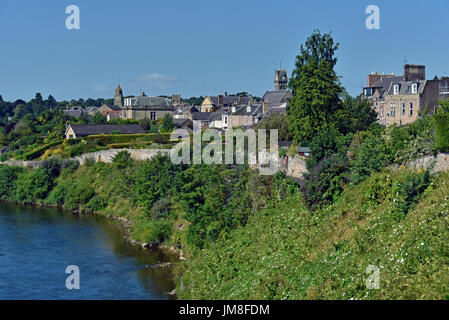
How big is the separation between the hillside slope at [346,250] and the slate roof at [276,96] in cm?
4643

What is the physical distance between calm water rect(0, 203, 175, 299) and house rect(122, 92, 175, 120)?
216ft

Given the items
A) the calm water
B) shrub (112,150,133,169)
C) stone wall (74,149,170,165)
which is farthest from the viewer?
shrub (112,150,133,169)

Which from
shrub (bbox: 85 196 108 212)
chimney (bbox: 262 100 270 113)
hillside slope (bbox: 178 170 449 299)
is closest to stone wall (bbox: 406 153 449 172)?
hillside slope (bbox: 178 170 449 299)

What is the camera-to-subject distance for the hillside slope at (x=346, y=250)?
16.0m

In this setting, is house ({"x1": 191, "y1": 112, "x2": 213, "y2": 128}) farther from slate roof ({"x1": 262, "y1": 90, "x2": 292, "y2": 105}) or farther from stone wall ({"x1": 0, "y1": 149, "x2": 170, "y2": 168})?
stone wall ({"x1": 0, "y1": 149, "x2": 170, "y2": 168})

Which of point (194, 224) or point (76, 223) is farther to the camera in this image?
point (76, 223)

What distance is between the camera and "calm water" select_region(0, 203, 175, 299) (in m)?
27.5

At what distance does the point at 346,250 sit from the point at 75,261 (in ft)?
59.6

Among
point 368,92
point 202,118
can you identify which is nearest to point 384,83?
point 368,92

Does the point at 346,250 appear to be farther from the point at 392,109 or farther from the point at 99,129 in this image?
the point at 99,129

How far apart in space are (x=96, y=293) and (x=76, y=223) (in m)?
19.2

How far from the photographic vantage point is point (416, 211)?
61.8ft
